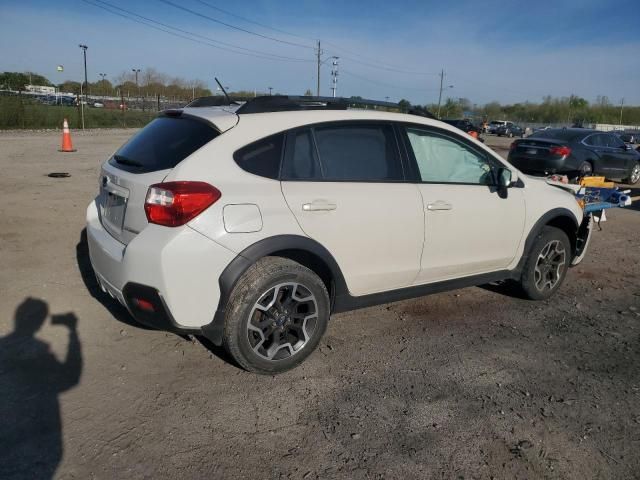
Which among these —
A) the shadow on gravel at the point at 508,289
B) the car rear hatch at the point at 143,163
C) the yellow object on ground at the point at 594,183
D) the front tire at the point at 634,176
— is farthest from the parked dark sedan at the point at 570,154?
the car rear hatch at the point at 143,163

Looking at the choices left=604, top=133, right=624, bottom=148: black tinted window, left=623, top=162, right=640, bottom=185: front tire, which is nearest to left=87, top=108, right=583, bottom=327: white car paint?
left=604, top=133, right=624, bottom=148: black tinted window

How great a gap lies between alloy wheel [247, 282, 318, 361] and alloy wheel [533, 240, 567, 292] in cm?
248

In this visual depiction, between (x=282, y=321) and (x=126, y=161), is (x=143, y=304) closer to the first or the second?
(x=282, y=321)

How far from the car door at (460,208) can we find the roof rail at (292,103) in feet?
1.75

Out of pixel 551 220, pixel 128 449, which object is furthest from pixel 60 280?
pixel 551 220

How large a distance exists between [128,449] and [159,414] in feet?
1.04

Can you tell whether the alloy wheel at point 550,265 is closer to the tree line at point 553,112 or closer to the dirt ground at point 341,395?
the dirt ground at point 341,395

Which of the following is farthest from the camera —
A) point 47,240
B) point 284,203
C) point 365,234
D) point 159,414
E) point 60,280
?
point 47,240

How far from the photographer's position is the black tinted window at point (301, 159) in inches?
128

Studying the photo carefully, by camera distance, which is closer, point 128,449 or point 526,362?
point 128,449

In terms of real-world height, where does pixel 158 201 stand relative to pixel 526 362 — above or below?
above

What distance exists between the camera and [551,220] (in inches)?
186

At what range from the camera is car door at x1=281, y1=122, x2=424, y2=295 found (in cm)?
328

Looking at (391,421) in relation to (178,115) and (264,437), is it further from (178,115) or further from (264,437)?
(178,115)
